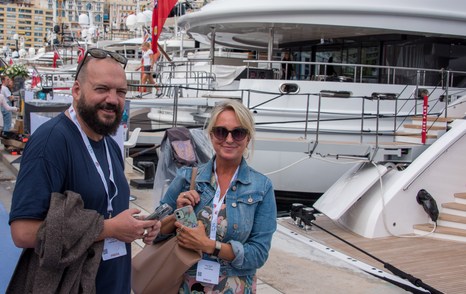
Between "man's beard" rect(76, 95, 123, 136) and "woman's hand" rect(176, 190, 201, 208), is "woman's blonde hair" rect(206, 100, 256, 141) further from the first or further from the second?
"man's beard" rect(76, 95, 123, 136)

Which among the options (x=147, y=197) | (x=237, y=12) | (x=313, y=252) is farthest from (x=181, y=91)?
(x=313, y=252)

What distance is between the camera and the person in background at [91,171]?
1.93 metres

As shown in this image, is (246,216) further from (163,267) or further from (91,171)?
(91,171)

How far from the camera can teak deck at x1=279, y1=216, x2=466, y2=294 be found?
559cm

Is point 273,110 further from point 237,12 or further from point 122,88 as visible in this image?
point 122,88

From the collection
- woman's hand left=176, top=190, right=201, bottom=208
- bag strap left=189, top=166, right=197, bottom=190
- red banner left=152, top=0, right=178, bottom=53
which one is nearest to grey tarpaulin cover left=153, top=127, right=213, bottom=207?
bag strap left=189, top=166, right=197, bottom=190

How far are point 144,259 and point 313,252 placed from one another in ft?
12.1

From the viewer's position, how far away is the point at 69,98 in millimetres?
10094

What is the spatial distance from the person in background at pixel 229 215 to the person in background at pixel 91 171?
0.92ft

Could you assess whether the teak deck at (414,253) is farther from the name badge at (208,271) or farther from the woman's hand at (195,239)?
the woman's hand at (195,239)

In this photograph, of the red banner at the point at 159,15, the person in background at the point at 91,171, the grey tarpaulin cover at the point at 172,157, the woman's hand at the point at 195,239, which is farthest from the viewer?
the red banner at the point at 159,15

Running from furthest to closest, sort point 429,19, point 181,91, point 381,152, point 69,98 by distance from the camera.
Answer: point 181,91 < point 429,19 < point 69,98 < point 381,152

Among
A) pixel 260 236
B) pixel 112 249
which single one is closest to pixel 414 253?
pixel 260 236

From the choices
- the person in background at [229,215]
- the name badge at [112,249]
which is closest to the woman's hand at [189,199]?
the person in background at [229,215]
